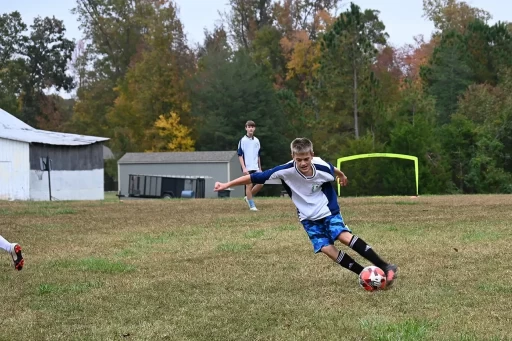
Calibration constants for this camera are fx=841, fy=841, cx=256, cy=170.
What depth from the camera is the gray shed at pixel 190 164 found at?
244 feet

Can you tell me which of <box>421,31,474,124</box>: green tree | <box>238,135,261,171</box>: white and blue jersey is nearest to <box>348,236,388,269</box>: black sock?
<box>238,135,261,171</box>: white and blue jersey

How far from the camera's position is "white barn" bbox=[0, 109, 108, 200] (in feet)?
154

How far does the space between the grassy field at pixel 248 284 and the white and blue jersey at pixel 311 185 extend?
0.72m

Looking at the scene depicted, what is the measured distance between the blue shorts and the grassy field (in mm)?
394

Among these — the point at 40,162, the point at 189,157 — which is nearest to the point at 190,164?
the point at 189,157

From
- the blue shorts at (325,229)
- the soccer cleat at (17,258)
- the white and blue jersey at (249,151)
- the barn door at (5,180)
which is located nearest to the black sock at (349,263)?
the blue shorts at (325,229)

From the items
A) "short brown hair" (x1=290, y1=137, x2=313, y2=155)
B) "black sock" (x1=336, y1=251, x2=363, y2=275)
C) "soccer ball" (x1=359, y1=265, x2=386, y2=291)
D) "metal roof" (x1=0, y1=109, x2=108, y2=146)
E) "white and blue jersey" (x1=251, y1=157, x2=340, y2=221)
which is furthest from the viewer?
"metal roof" (x1=0, y1=109, x2=108, y2=146)

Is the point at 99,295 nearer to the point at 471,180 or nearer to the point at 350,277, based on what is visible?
the point at 350,277

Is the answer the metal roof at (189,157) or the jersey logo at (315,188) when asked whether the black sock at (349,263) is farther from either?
the metal roof at (189,157)

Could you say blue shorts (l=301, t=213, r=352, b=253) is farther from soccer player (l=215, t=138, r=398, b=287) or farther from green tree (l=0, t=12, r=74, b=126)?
green tree (l=0, t=12, r=74, b=126)

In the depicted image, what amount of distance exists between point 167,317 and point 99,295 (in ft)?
4.69

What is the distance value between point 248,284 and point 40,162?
42.6 meters

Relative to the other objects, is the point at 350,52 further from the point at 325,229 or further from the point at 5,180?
the point at 325,229

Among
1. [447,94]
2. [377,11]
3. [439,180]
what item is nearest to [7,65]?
[377,11]
